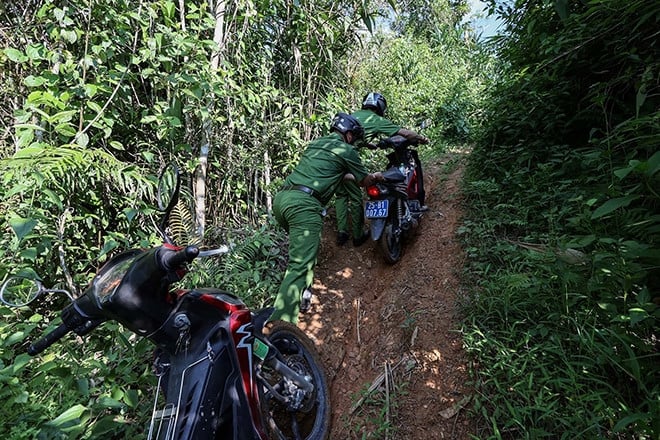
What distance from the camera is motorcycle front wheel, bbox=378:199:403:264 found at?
348 cm

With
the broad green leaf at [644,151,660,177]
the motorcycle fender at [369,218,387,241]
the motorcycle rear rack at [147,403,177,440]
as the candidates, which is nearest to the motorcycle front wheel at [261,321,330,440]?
the motorcycle rear rack at [147,403,177,440]

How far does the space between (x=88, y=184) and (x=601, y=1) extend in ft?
13.5

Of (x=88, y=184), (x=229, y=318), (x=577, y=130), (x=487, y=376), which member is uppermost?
(x=577, y=130)

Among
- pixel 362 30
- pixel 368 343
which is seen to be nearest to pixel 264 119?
pixel 362 30

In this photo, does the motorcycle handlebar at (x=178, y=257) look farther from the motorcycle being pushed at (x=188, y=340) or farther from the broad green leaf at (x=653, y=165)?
the broad green leaf at (x=653, y=165)

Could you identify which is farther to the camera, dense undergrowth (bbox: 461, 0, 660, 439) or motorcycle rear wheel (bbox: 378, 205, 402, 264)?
motorcycle rear wheel (bbox: 378, 205, 402, 264)

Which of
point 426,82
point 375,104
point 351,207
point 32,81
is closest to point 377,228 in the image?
point 351,207

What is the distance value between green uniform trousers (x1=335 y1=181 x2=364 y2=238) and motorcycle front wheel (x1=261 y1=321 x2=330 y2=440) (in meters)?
1.84

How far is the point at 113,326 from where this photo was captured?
1776 millimetres

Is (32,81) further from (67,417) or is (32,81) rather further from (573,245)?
(573,245)

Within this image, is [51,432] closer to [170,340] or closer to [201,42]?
[170,340]

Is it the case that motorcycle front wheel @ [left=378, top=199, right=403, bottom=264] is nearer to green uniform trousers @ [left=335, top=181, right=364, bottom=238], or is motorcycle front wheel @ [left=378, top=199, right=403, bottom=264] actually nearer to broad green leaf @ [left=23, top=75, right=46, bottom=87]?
green uniform trousers @ [left=335, top=181, right=364, bottom=238]

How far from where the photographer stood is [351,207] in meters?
3.98

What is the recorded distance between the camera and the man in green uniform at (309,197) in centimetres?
286
